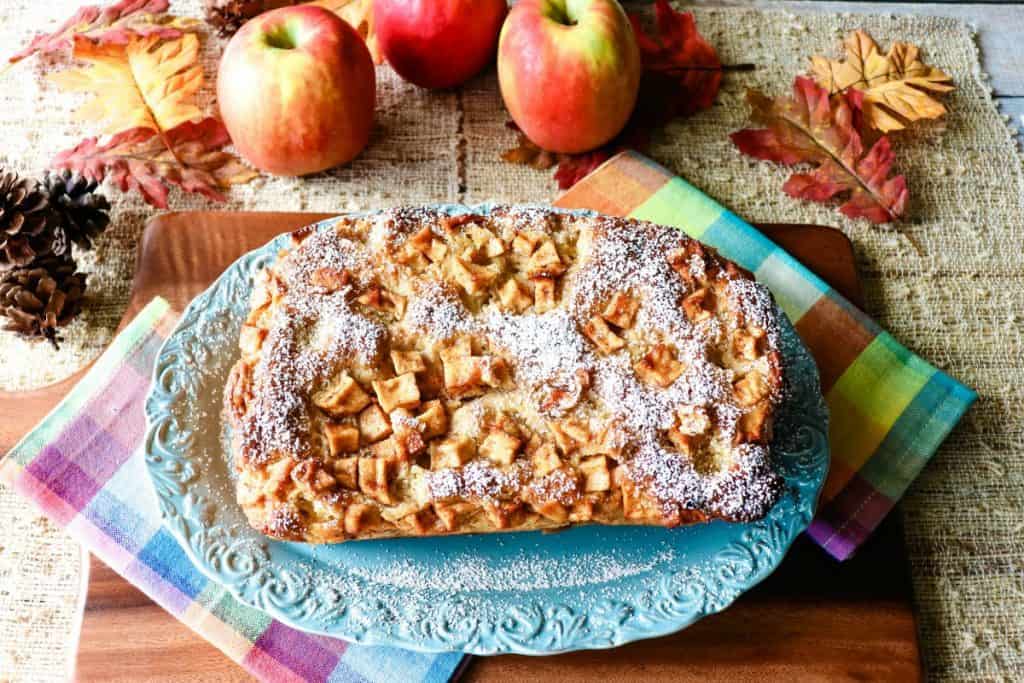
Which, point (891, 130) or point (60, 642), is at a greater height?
point (891, 130)

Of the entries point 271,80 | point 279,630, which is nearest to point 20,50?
point 271,80

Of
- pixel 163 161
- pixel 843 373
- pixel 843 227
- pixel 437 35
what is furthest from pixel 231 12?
pixel 843 373

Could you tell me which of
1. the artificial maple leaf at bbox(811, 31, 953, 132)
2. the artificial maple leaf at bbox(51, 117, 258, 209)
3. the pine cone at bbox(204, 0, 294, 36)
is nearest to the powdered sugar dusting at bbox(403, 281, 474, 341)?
the artificial maple leaf at bbox(51, 117, 258, 209)

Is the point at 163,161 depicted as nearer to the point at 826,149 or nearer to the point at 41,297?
the point at 41,297

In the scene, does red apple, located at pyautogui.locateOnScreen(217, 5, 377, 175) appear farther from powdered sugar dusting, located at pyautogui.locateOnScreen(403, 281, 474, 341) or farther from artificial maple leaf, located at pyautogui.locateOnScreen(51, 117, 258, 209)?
powdered sugar dusting, located at pyautogui.locateOnScreen(403, 281, 474, 341)

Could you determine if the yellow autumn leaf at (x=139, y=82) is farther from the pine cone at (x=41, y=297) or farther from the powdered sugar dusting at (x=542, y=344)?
the powdered sugar dusting at (x=542, y=344)

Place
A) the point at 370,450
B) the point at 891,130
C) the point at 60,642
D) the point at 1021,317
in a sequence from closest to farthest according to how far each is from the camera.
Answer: the point at 370,450 < the point at 60,642 < the point at 1021,317 < the point at 891,130

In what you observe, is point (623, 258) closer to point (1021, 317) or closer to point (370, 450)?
point (370, 450)
